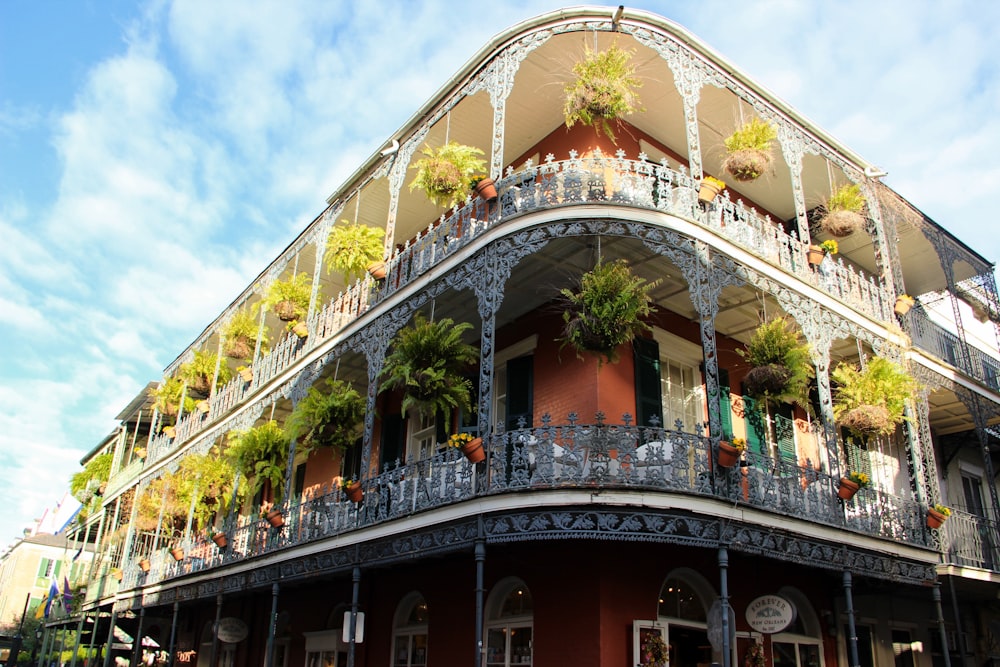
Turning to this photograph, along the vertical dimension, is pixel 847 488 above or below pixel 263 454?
below

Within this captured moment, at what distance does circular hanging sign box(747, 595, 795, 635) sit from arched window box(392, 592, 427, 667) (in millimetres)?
4687

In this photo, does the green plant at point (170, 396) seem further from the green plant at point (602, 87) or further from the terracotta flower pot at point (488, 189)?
the green plant at point (602, 87)

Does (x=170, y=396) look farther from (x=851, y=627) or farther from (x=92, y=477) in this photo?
(x=851, y=627)

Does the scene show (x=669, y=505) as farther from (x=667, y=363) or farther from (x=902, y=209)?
(x=902, y=209)

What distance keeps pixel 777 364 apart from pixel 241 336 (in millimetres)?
12300

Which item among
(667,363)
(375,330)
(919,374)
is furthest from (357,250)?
(919,374)

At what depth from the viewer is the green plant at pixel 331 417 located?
1201 cm

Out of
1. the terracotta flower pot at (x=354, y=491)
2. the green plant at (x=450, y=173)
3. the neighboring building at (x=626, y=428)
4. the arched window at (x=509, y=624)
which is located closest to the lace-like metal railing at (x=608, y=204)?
the neighboring building at (x=626, y=428)

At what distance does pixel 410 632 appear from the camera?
11531mm

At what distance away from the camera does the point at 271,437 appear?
1351 centimetres

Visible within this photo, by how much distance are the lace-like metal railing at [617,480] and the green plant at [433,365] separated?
0.84 meters

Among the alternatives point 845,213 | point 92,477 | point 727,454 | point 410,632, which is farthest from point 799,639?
point 92,477

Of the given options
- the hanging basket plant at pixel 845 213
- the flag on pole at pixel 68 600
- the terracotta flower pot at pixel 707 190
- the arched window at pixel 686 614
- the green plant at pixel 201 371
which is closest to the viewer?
the arched window at pixel 686 614

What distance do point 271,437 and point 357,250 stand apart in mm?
3647
